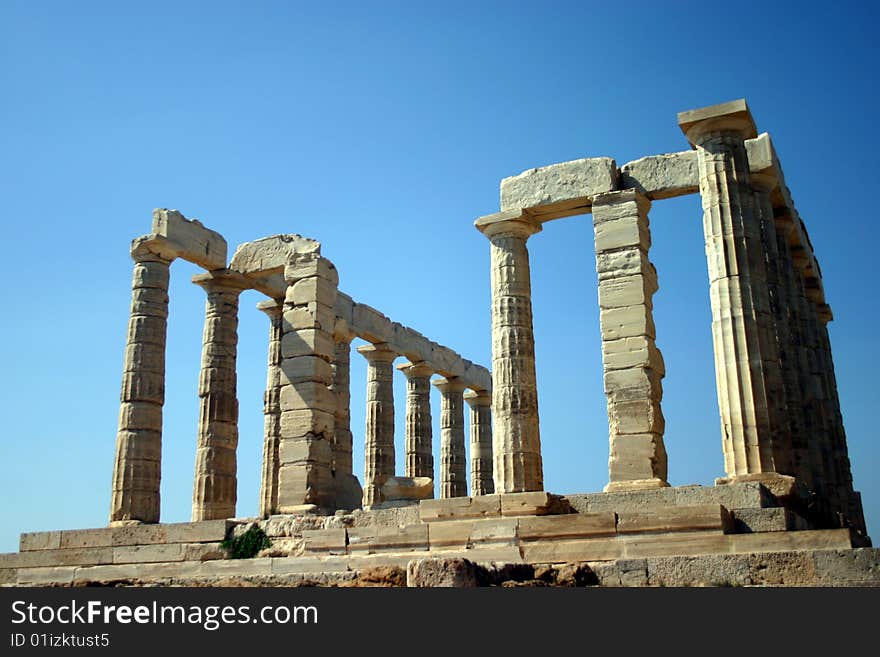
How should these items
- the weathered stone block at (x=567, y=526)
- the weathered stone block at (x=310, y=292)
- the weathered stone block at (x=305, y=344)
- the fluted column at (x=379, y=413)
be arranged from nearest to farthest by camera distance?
the weathered stone block at (x=567, y=526), the weathered stone block at (x=305, y=344), the weathered stone block at (x=310, y=292), the fluted column at (x=379, y=413)

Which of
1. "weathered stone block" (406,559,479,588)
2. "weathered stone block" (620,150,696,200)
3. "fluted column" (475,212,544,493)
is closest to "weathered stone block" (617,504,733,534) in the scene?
"weathered stone block" (406,559,479,588)

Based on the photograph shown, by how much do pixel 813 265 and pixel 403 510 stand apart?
14.7 metres

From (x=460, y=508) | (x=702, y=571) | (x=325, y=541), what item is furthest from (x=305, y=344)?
(x=702, y=571)

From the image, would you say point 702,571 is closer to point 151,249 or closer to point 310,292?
point 310,292

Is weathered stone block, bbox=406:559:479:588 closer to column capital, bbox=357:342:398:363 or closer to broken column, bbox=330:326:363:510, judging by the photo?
broken column, bbox=330:326:363:510

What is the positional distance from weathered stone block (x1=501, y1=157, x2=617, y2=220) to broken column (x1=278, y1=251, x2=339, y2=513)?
5073 millimetres

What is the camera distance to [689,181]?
67.8 ft

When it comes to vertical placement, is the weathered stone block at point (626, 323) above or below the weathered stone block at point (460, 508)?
above

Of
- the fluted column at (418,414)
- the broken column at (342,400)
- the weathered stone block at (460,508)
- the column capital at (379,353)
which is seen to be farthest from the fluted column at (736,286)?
the fluted column at (418,414)

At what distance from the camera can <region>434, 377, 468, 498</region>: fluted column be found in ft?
122

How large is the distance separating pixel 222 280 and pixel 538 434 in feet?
34.2

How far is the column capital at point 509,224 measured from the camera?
22.2 m

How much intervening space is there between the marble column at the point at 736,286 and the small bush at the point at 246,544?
9503 mm

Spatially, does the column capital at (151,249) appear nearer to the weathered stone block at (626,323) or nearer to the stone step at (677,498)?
the weathered stone block at (626,323)
